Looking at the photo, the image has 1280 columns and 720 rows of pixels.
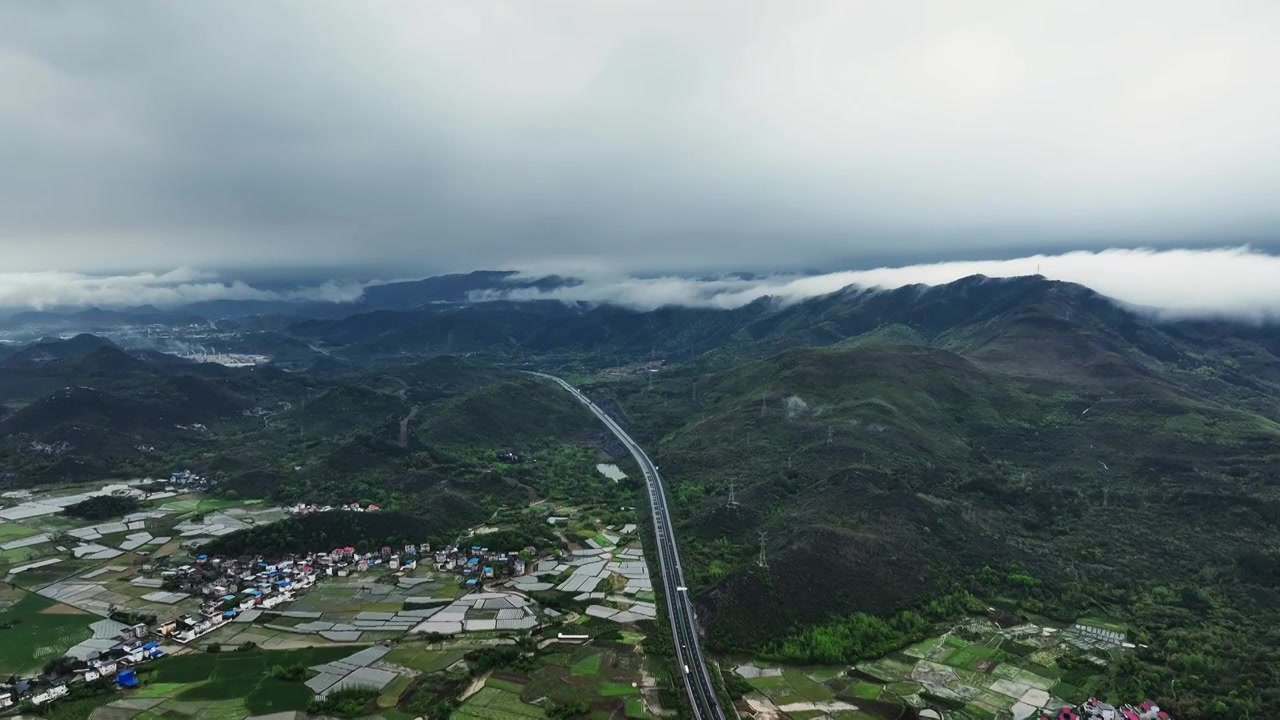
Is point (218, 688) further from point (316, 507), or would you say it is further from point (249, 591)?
point (316, 507)

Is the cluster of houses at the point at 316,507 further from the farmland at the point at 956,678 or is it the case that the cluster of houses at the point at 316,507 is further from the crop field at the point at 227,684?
the farmland at the point at 956,678

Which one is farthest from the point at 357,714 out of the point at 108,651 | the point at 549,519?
the point at 549,519

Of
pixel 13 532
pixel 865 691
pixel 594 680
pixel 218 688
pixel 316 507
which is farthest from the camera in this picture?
pixel 316 507

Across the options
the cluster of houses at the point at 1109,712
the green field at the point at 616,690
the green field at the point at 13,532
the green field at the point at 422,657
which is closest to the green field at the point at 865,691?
the cluster of houses at the point at 1109,712

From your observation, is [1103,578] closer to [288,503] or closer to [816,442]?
[816,442]

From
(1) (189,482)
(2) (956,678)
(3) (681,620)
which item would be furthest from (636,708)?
(1) (189,482)

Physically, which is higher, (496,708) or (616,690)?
(496,708)
